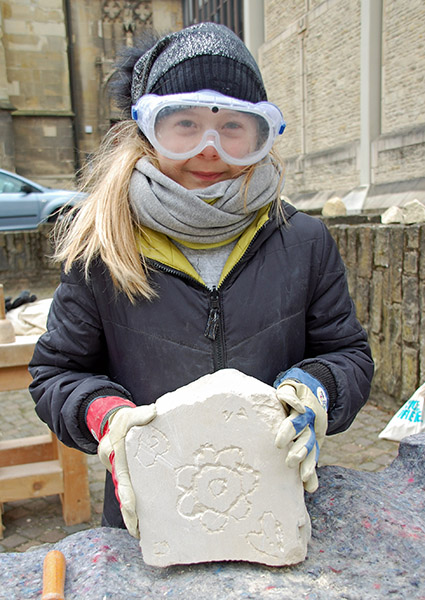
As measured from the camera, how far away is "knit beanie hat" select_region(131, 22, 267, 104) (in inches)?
50.5

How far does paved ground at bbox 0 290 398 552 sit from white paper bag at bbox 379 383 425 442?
13.7 inches

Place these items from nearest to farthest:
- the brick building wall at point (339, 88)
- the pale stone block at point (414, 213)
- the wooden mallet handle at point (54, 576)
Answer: the wooden mallet handle at point (54, 576)
the pale stone block at point (414, 213)
the brick building wall at point (339, 88)

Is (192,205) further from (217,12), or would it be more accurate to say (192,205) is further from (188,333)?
(217,12)

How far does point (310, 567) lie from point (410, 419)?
235 centimetres

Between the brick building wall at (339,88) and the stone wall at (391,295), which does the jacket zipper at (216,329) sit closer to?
the stone wall at (391,295)

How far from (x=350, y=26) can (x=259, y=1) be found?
4.90 m

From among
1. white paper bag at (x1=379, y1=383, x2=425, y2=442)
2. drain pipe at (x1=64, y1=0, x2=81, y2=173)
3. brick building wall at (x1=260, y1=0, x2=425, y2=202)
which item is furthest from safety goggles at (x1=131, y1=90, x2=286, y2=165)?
drain pipe at (x1=64, y1=0, x2=81, y2=173)

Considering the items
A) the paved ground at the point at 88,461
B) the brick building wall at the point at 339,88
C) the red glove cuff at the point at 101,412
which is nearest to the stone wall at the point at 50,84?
the brick building wall at the point at 339,88

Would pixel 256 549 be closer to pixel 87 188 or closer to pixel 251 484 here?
pixel 251 484

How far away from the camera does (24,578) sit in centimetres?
111

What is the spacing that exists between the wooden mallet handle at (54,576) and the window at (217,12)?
17.6m

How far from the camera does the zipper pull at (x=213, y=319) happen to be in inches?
51.3

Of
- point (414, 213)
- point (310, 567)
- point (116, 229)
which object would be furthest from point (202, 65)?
point (414, 213)

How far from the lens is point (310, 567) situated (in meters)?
1.12
